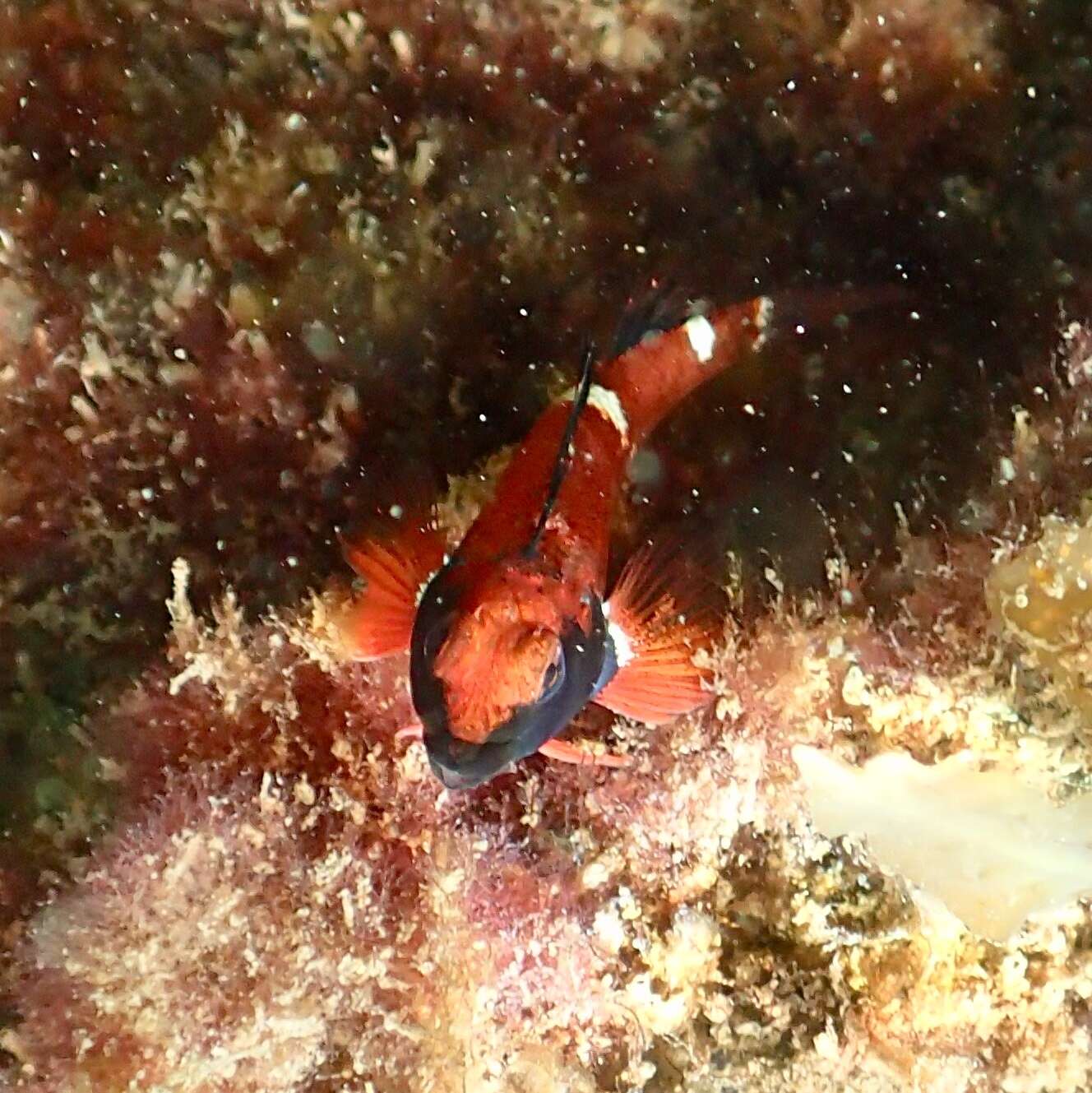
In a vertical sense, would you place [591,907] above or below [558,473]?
below

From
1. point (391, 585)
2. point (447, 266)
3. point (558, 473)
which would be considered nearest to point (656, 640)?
point (558, 473)

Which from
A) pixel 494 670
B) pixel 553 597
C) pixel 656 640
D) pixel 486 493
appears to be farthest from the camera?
pixel 486 493

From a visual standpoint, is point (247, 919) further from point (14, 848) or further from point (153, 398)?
point (153, 398)

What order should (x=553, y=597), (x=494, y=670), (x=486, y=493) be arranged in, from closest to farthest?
(x=494, y=670) → (x=553, y=597) → (x=486, y=493)

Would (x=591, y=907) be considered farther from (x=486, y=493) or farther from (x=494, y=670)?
(x=486, y=493)

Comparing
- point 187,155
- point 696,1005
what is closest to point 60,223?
point 187,155

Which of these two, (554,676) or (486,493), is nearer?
(554,676)

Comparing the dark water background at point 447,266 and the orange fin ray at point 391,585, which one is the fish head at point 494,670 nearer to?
the orange fin ray at point 391,585
